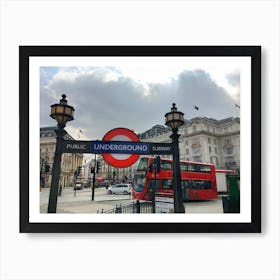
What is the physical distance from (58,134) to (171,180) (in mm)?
696

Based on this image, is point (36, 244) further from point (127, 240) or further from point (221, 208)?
point (221, 208)

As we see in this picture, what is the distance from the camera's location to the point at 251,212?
1860 millimetres

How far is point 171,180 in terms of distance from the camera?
1913 mm

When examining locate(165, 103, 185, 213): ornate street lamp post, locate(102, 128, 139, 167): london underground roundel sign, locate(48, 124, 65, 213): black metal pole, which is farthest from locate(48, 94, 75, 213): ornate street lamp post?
locate(165, 103, 185, 213): ornate street lamp post

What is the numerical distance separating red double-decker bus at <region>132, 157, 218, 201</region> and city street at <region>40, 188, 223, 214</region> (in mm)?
45

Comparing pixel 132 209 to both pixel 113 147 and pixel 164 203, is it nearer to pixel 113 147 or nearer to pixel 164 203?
pixel 164 203

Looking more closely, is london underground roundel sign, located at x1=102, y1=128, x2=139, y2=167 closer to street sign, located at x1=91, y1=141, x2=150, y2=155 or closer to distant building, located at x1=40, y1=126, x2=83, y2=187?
street sign, located at x1=91, y1=141, x2=150, y2=155

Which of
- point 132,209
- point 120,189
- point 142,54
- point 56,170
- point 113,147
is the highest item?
point 142,54

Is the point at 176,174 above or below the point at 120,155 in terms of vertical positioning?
below

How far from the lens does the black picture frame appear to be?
73.1 inches

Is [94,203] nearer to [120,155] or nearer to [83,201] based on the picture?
[83,201]

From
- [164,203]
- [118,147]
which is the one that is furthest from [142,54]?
[164,203]

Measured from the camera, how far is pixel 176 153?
191cm
